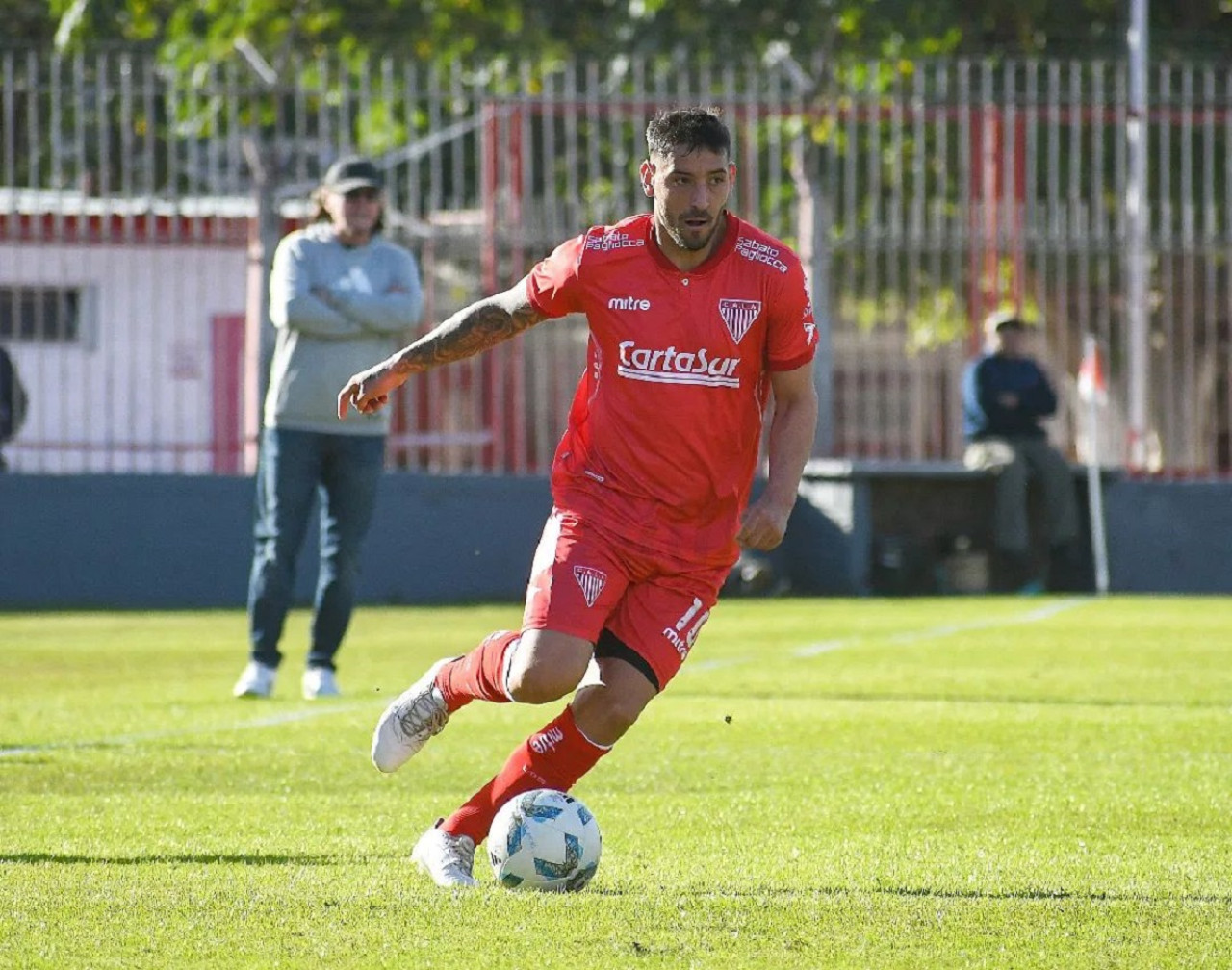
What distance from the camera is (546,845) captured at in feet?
17.5

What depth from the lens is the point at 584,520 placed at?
19.2ft

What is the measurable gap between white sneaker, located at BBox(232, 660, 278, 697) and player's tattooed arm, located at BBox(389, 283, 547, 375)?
4344 mm

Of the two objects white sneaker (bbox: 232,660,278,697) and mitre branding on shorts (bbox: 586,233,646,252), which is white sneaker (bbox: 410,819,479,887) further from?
white sneaker (bbox: 232,660,278,697)

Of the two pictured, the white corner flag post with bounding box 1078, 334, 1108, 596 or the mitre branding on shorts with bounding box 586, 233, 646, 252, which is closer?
the mitre branding on shorts with bounding box 586, 233, 646, 252

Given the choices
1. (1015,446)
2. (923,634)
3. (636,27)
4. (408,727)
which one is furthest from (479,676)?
(636,27)

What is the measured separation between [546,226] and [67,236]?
3.51 m

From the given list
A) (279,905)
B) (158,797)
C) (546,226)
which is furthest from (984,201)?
(279,905)

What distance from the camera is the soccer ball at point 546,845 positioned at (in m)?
5.33

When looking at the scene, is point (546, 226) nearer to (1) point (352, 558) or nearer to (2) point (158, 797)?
(1) point (352, 558)

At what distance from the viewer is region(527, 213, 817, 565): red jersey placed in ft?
19.2

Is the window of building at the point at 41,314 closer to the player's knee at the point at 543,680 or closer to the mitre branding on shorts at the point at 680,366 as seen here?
the mitre branding on shorts at the point at 680,366

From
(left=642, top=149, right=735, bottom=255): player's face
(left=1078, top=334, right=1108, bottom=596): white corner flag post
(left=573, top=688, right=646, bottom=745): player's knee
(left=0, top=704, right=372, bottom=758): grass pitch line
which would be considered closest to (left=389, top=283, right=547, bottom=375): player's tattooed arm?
(left=642, top=149, right=735, bottom=255): player's face

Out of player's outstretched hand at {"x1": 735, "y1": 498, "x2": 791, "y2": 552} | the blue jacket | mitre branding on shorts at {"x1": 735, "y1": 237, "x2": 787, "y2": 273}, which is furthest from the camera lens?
the blue jacket

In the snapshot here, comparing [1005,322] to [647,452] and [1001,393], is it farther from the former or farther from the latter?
[647,452]
